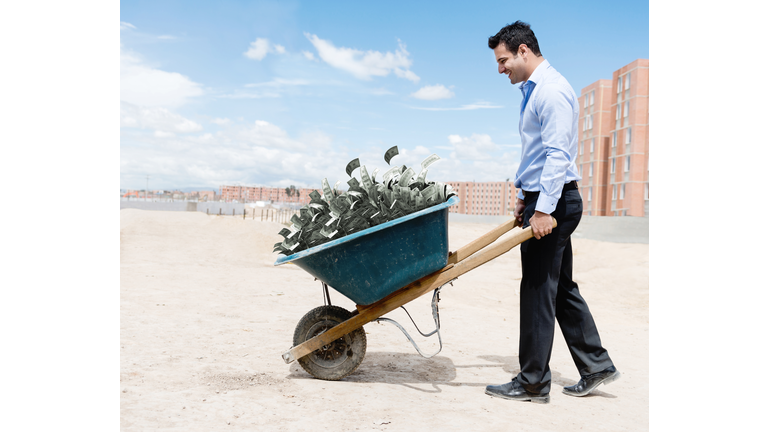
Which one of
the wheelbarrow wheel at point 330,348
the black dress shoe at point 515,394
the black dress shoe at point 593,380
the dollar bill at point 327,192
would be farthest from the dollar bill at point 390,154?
the black dress shoe at point 593,380

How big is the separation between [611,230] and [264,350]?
83.1 ft

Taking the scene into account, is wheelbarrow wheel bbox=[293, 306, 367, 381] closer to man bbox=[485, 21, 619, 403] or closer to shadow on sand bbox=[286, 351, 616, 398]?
shadow on sand bbox=[286, 351, 616, 398]

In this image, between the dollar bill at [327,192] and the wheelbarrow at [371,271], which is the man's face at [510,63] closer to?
the wheelbarrow at [371,271]

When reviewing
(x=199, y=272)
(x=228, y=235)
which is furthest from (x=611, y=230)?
(x=199, y=272)

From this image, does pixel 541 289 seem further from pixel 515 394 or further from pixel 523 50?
pixel 523 50

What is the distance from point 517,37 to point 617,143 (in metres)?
41.5

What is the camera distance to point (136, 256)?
1098 centimetres

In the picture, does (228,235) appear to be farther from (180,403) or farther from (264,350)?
(180,403)

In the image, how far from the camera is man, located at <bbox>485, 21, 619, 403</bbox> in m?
2.72

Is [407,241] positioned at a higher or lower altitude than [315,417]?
higher

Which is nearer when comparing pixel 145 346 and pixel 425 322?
pixel 145 346

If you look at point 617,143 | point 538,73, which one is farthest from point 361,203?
point 617,143

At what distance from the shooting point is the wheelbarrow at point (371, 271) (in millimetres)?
2723

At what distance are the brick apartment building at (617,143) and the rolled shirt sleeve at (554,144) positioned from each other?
114 feet
